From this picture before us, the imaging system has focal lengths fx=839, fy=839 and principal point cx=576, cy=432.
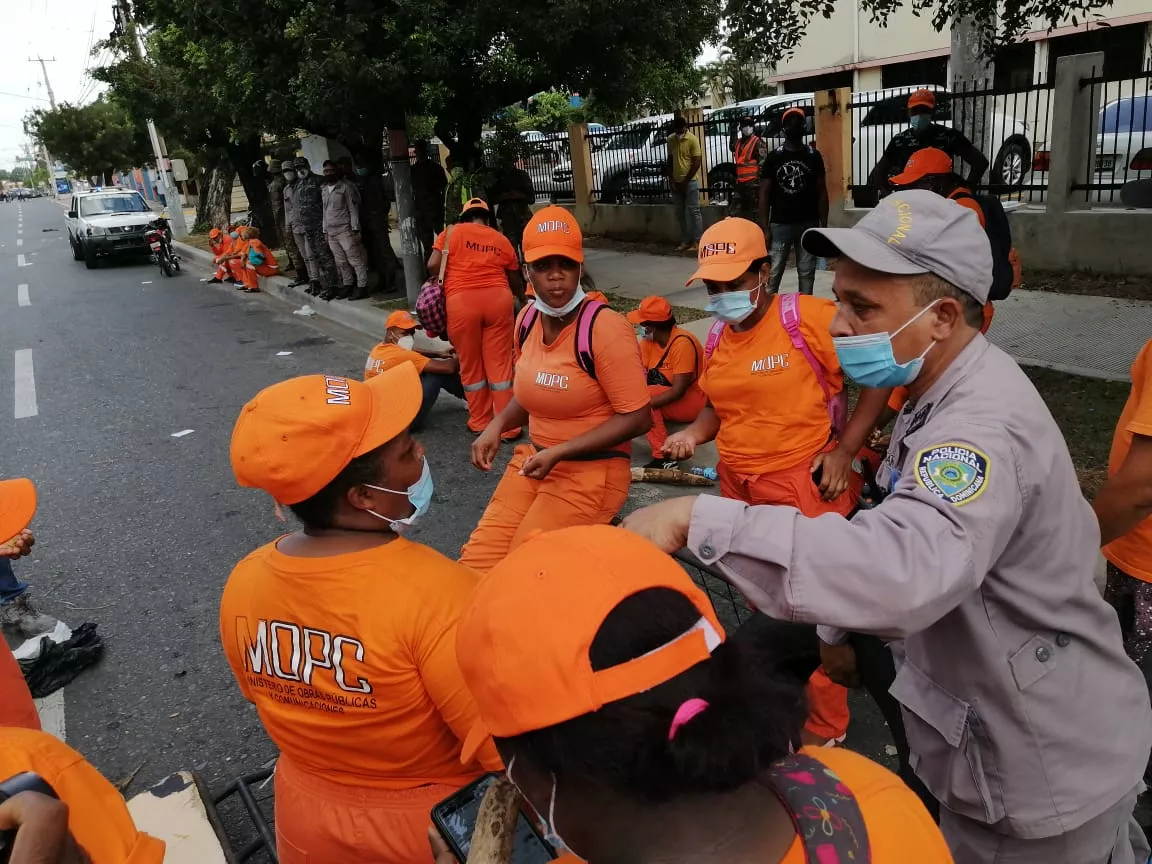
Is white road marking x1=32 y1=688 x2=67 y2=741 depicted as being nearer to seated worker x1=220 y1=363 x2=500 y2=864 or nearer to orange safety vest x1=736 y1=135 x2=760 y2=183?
seated worker x1=220 y1=363 x2=500 y2=864

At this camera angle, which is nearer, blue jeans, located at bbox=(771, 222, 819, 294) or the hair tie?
the hair tie

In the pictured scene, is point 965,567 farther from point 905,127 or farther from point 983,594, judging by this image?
point 905,127

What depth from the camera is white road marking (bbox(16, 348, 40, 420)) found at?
27.9ft

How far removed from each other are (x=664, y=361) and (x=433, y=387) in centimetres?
218

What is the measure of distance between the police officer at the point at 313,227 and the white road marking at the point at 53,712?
31.0ft

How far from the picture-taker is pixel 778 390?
123 inches

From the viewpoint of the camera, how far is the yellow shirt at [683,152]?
12.5 metres

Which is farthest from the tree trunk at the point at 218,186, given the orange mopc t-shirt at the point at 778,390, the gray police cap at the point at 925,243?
the gray police cap at the point at 925,243

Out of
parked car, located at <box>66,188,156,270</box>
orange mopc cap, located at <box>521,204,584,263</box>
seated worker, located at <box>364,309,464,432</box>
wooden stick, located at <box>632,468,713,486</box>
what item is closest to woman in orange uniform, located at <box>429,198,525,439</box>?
seated worker, located at <box>364,309,464,432</box>

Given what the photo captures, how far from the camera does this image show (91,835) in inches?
60.3

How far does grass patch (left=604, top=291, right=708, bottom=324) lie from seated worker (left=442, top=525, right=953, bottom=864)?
25.0ft

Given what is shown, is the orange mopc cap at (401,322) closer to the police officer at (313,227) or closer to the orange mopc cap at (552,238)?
the orange mopc cap at (552,238)

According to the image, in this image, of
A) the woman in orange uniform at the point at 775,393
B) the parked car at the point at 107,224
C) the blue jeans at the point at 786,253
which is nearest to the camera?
the woman in orange uniform at the point at 775,393

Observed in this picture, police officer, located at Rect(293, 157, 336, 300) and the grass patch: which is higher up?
police officer, located at Rect(293, 157, 336, 300)
